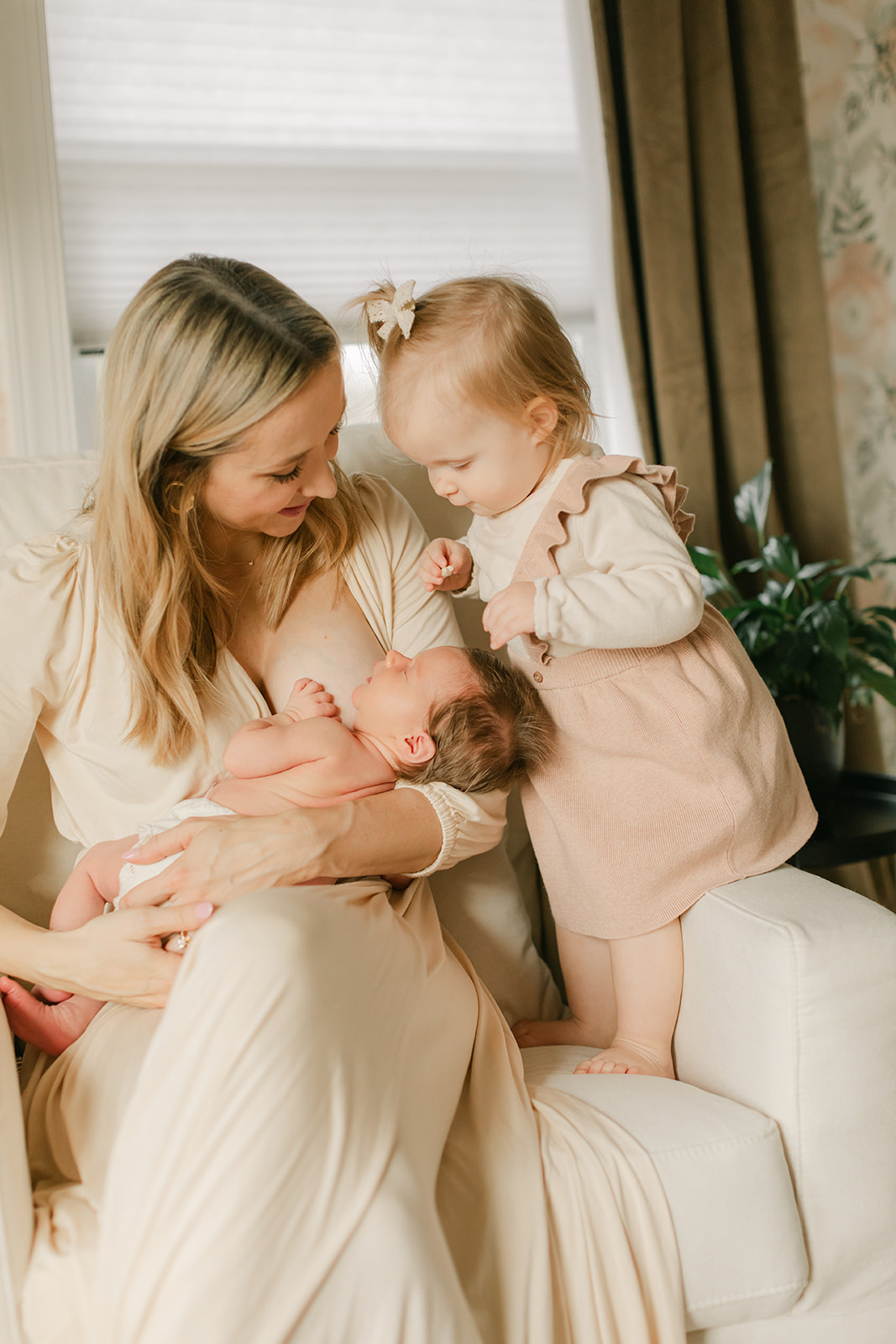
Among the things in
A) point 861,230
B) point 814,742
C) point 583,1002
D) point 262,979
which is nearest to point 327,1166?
point 262,979

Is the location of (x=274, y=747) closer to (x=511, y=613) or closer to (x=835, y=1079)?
(x=511, y=613)

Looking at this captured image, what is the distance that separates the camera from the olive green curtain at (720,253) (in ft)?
7.73

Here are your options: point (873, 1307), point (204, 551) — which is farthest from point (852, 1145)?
point (204, 551)

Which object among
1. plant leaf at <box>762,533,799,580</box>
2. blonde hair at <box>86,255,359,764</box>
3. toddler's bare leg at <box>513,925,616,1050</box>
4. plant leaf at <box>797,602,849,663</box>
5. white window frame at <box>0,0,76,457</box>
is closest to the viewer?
blonde hair at <box>86,255,359,764</box>

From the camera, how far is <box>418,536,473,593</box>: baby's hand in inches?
52.6

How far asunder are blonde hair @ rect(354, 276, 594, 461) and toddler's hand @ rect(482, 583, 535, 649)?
24 centimetres

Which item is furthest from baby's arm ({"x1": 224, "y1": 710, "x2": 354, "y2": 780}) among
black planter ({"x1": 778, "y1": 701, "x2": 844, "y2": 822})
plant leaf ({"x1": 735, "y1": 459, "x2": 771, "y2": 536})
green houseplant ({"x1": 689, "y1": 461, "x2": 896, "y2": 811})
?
plant leaf ({"x1": 735, "y1": 459, "x2": 771, "y2": 536})

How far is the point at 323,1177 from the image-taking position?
2.48 ft

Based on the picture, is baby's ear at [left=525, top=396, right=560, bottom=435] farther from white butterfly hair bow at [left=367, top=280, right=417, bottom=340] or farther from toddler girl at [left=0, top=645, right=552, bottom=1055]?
toddler girl at [left=0, top=645, right=552, bottom=1055]

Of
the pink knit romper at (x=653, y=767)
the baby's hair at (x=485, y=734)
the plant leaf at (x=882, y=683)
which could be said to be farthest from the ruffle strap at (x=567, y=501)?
the plant leaf at (x=882, y=683)

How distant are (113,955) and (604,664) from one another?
0.67 metres

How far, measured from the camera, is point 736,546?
98.8 inches

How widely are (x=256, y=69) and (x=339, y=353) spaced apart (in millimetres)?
1595

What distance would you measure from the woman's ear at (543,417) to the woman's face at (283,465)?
0.24 meters
